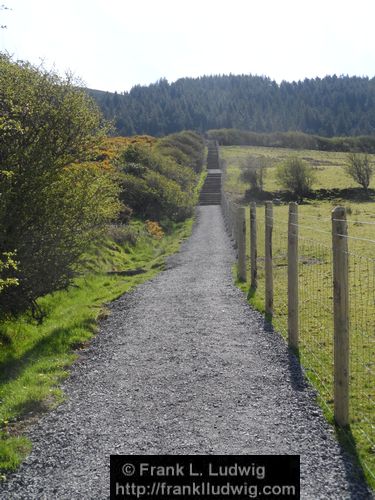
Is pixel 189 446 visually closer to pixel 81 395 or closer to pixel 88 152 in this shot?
pixel 81 395

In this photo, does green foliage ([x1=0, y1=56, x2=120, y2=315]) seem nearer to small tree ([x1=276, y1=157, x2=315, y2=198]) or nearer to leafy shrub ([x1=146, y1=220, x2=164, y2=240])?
leafy shrub ([x1=146, y1=220, x2=164, y2=240])

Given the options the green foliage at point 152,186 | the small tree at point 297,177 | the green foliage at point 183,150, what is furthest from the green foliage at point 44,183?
the green foliage at point 183,150

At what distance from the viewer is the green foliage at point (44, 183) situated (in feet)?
38.1

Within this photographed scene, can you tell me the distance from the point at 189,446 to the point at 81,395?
252 centimetres

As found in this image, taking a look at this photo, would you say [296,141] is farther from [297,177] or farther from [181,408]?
[181,408]

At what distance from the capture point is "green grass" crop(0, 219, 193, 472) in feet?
22.4

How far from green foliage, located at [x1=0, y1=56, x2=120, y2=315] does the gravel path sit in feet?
6.81

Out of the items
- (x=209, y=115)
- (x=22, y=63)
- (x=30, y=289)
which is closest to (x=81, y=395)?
(x=30, y=289)

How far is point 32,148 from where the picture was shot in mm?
12312

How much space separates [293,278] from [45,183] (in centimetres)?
638

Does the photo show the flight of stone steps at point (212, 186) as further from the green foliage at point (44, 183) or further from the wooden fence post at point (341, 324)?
the wooden fence post at point (341, 324)

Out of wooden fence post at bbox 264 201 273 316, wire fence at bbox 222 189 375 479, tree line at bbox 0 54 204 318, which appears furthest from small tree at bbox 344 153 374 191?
wooden fence post at bbox 264 201 273 316

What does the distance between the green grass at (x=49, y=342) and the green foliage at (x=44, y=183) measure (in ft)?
2.74

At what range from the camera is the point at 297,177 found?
51906mm
